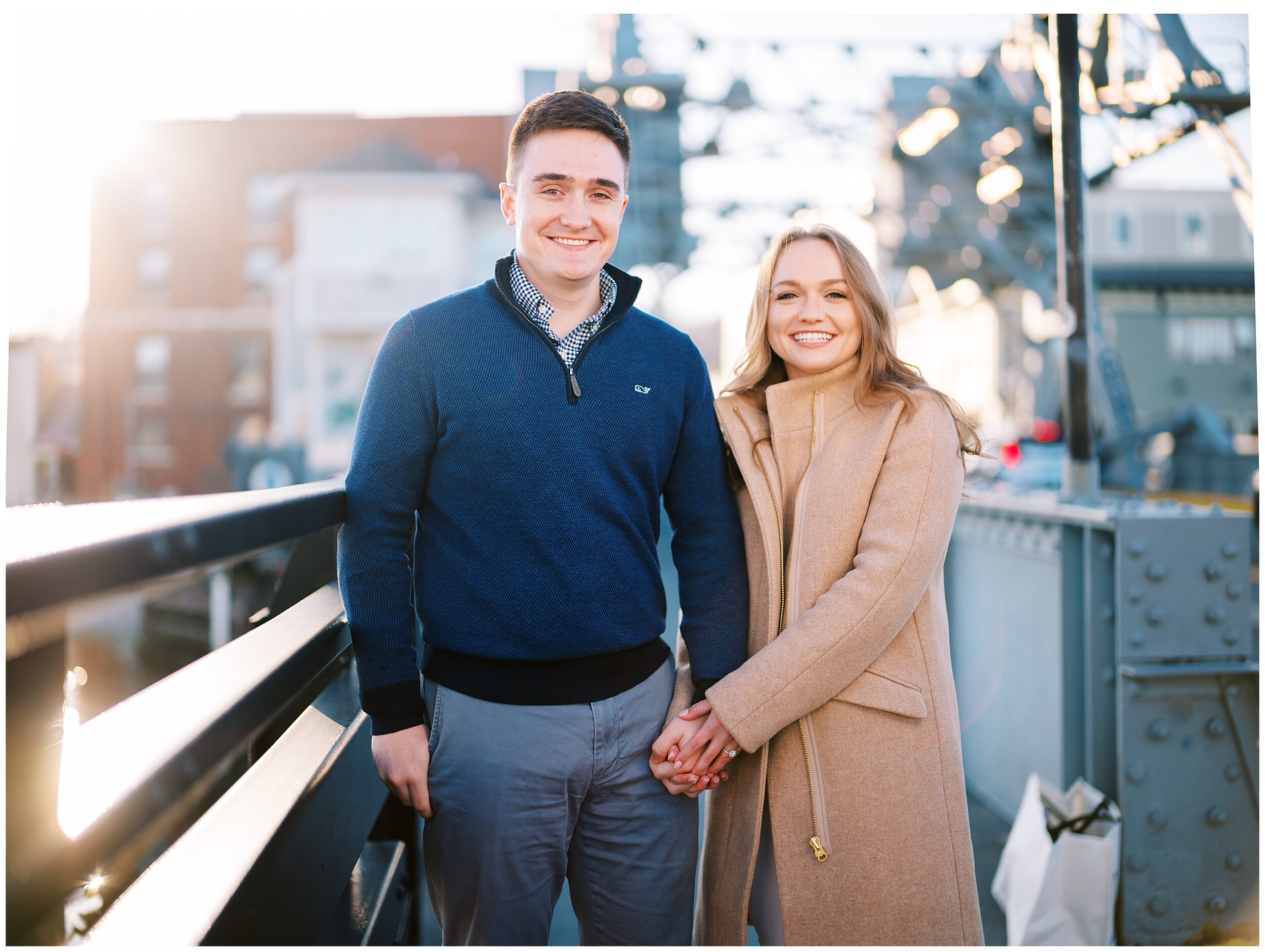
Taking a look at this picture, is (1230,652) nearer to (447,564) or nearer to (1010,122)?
(447,564)

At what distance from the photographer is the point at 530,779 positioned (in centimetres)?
185

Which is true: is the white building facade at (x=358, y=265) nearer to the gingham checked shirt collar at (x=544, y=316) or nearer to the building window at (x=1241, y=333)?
the gingham checked shirt collar at (x=544, y=316)

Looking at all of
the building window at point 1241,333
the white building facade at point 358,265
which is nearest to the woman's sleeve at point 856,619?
the white building facade at point 358,265

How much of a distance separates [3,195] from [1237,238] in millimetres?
58553

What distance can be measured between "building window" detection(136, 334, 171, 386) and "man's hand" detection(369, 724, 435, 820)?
3810 centimetres

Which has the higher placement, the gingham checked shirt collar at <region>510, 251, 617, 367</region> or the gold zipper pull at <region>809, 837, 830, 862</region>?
the gingham checked shirt collar at <region>510, 251, 617, 367</region>

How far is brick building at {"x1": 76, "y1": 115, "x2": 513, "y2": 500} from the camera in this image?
114 ft

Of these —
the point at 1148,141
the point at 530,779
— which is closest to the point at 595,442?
the point at 530,779

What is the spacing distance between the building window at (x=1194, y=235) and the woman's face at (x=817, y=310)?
54636 millimetres

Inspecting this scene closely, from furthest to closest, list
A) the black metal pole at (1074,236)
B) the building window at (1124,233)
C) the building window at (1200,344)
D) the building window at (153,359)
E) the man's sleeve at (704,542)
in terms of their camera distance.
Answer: the building window at (1124,233) → the building window at (1200,344) → the building window at (153,359) → the black metal pole at (1074,236) → the man's sleeve at (704,542)

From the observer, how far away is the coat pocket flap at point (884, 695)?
6.31 feet

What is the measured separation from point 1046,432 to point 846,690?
60.2ft

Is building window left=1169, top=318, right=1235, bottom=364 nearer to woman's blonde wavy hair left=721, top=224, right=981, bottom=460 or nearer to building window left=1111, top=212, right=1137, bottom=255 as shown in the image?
building window left=1111, top=212, right=1137, bottom=255

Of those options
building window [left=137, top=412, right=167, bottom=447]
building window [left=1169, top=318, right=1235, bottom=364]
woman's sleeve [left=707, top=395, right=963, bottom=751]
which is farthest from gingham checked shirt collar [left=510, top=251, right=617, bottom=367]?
building window [left=1169, top=318, right=1235, bottom=364]
